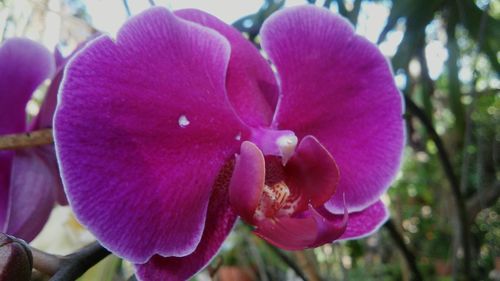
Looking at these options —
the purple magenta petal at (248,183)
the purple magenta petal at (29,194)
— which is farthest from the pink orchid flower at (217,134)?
the purple magenta petal at (29,194)

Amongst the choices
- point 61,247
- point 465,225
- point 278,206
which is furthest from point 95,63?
point 465,225

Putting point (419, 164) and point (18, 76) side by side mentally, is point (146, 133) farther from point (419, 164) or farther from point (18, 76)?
point (419, 164)

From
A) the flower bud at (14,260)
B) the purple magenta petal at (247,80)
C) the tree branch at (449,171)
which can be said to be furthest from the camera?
the tree branch at (449,171)

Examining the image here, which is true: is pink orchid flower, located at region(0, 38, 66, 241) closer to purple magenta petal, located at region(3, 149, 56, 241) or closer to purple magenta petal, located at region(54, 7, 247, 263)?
purple magenta petal, located at region(3, 149, 56, 241)

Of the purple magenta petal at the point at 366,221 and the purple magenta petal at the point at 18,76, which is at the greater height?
the purple magenta petal at the point at 18,76

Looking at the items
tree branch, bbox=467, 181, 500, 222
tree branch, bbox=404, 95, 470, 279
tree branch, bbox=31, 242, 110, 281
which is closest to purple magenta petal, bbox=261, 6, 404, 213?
tree branch, bbox=31, 242, 110, 281

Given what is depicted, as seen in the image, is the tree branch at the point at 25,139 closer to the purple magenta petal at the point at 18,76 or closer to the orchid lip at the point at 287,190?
the purple magenta petal at the point at 18,76

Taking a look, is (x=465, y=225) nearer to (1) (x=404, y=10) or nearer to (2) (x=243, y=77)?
(1) (x=404, y=10)
